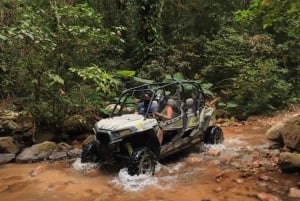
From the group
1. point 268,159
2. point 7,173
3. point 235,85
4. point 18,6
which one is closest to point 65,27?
point 18,6

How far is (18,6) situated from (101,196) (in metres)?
6.34

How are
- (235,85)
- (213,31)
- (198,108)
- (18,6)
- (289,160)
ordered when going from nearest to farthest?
(289,160) → (198,108) → (18,6) → (235,85) → (213,31)

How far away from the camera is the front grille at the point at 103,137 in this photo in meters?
6.79

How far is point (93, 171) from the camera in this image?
745cm

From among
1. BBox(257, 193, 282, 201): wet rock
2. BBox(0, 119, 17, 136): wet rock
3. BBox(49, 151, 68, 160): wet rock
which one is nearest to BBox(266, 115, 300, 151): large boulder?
BBox(257, 193, 282, 201): wet rock

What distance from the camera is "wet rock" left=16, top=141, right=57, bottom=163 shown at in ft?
28.0

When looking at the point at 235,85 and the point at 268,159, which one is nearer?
the point at 268,159

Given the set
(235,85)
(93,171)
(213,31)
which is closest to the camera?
(93,171)

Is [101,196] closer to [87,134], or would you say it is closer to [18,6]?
[87,134]

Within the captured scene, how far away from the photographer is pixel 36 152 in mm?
8797

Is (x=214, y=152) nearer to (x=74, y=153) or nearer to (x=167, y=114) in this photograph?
(x=167, y=114)

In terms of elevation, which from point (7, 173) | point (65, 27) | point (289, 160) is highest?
point (65, 27)

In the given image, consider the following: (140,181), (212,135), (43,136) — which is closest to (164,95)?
(212,135)

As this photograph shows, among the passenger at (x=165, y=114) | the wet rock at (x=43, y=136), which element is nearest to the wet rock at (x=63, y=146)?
the wet rock at (x=43, y=136)
